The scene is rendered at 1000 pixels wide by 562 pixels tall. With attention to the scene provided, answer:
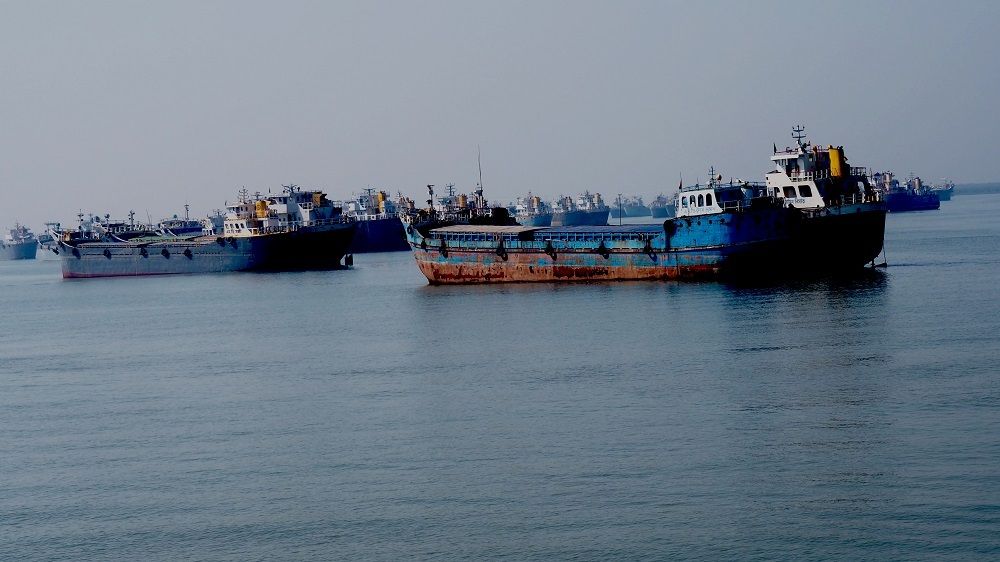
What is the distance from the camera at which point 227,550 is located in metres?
25.0

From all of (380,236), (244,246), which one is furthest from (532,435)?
(380,236)

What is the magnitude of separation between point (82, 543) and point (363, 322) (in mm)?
38252

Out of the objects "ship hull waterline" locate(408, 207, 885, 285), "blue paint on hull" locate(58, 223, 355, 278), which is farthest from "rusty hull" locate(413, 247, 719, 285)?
"blue paint on hull" locate(58, 223, 355, 278)

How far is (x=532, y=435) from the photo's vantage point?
33.0m

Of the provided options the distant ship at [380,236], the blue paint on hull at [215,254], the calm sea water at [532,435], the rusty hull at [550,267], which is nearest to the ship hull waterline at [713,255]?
the rusty hull at [550,267]

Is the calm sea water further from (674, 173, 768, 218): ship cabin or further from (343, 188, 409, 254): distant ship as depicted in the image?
(343, 188, 409, 254): distant ship

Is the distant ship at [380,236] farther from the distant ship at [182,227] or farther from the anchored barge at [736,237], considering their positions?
the anchored barge at [736,237]

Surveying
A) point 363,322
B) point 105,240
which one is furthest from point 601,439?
point 105,240

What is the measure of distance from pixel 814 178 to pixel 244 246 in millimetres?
57220

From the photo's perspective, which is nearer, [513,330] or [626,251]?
[513,330]

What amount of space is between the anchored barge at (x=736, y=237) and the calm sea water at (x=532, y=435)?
5842 mm

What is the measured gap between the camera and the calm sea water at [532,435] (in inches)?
983

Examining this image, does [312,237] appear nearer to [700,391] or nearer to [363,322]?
[363,322]

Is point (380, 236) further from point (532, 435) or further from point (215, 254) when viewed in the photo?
point (532, 435)
